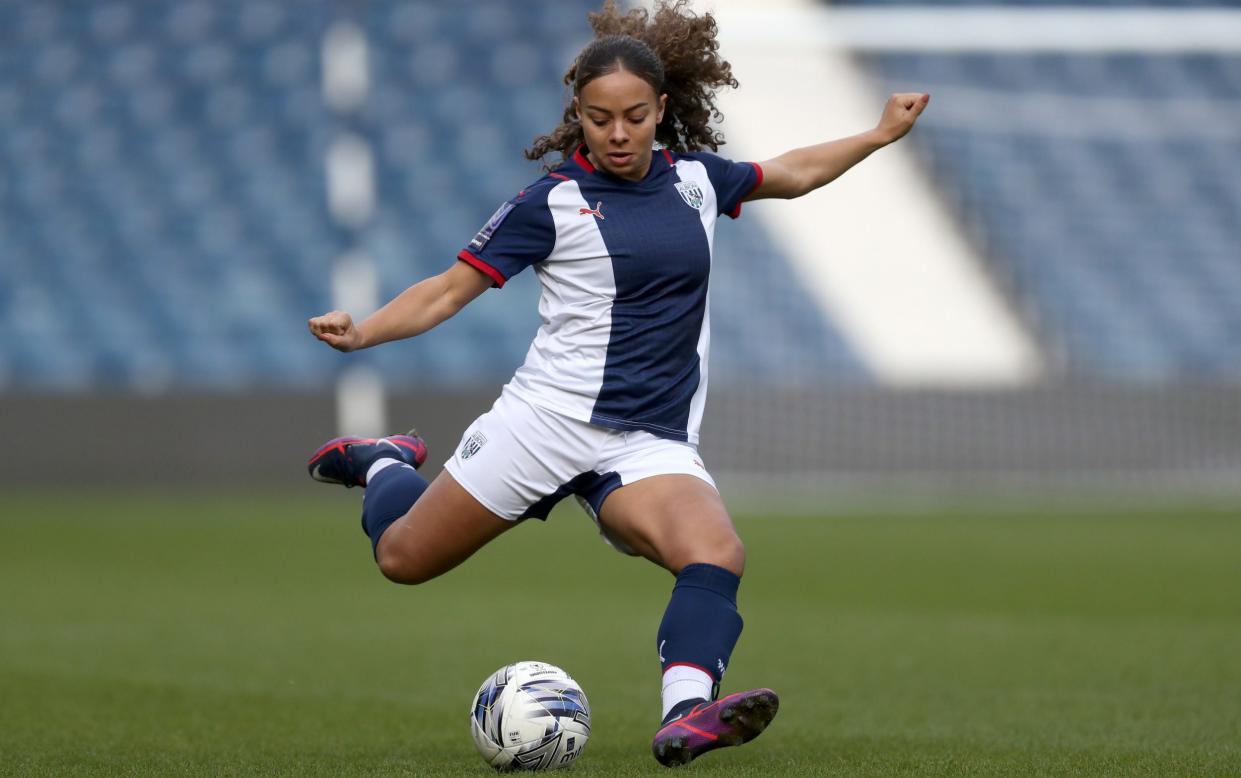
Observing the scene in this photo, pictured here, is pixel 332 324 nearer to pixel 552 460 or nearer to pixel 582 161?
pixel 552 460

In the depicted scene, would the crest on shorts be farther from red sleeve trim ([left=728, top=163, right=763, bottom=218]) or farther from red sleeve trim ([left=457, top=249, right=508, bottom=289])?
red sleeve trim ([left=728, top=163, right=763, bottom=218])

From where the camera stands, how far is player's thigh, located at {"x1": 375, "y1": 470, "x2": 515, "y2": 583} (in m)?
4.76

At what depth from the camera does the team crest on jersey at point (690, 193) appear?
4.78 m

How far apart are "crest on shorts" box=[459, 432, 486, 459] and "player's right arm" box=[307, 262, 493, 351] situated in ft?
1.14

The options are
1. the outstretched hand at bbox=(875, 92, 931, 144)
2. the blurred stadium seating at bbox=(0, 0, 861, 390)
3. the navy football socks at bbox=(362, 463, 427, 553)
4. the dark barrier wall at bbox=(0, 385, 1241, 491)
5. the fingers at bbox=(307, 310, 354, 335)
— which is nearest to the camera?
the fingers at bbox=(307, 310, 354, 335)

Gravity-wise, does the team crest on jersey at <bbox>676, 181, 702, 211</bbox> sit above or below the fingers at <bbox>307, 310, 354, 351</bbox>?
above

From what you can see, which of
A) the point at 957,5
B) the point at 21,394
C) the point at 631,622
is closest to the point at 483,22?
the point at 957,5

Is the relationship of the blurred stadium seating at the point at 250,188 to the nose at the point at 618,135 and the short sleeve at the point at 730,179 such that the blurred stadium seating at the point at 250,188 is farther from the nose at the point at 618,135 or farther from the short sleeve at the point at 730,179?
the nose at the point at 618,135

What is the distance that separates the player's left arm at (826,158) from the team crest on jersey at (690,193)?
0.26 m

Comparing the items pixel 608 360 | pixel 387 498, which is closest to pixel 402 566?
pixel 387 498

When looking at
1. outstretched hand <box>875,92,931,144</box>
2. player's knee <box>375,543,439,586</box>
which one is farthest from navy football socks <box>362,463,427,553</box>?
outstretched hand <box>875,92,931,144</box>

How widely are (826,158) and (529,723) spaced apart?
1.90 meters

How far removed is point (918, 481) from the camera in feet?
57.2

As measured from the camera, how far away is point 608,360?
4.66 meters
